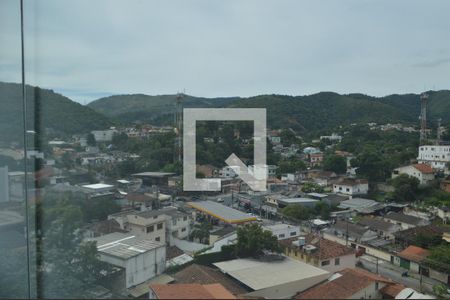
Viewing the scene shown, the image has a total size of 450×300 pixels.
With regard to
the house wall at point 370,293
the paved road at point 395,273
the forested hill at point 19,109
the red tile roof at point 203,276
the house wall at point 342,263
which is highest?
the forested hill at point 19,109

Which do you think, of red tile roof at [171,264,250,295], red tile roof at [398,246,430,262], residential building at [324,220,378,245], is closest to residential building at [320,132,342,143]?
Answer: residential building at [324,220,378,245]

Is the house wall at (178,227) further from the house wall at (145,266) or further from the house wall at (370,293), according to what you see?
the house wall at (370,293)

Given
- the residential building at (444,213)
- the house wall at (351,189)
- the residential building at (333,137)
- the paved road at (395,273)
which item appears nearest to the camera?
the paved road at (395,273)

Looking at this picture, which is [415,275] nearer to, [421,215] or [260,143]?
[421,215]

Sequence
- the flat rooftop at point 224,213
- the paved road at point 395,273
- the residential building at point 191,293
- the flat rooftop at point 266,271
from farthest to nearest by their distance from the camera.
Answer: the flat rooftop at point 224,213 < the paved road at point 395,273 < the flat rooftop at point 266,271 < the residential building at point 191,293

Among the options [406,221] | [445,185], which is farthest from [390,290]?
[445,185]

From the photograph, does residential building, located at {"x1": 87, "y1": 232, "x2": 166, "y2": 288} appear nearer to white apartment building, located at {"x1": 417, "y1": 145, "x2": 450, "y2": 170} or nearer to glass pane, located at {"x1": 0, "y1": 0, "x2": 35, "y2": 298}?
glass pane, located at {"x1": 0, "y1": 0, "x2": 35, "y2": 298}

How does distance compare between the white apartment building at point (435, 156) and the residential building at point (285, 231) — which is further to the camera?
the white apartment building at point (435, 156)

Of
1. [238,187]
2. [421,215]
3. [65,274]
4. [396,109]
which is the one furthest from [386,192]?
[396,109]

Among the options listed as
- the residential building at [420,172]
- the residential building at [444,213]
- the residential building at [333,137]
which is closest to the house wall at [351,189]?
the residential building at [420,172]
